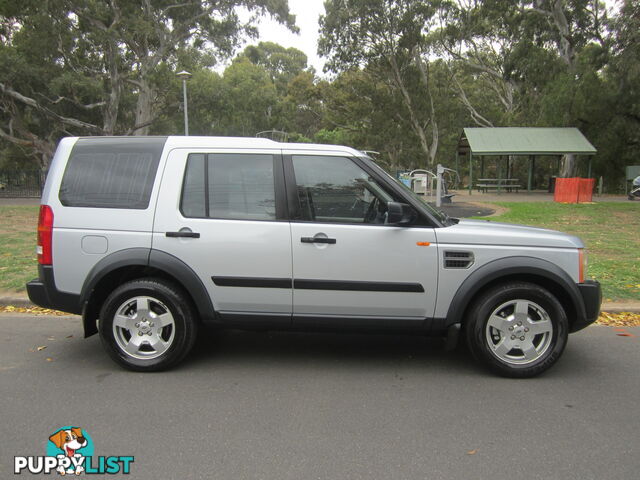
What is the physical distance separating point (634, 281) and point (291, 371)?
5374 millimetres

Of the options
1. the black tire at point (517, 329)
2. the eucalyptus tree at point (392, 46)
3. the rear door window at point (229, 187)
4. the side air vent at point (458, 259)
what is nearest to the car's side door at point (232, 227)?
the rear door window at point (229, 187)

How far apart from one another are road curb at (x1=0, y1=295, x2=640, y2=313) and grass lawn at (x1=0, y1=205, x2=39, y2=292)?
319mm

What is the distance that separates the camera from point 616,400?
11.7 feet

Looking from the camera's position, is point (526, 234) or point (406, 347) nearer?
point (526, 234)

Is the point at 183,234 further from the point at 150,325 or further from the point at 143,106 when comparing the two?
the point at 143,106

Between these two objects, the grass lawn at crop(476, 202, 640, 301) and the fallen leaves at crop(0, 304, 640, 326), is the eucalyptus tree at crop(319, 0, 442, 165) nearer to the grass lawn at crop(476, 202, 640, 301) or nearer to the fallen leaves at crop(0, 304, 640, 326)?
the grass lawn at crop(476, 202, 640, 301)

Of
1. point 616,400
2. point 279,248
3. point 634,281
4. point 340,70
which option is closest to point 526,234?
point 616,400

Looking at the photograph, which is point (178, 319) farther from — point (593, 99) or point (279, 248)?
point (593, 99)

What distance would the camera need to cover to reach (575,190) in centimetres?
1927

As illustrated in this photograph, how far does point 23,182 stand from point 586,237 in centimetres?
2706

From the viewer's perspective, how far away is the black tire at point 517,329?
12.5 ft

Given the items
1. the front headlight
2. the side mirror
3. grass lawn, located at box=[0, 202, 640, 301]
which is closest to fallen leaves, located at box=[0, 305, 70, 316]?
grass lawn, located at box=[0, 202, 640, 301]

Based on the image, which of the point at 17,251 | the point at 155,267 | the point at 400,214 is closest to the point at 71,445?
the point at 155,267

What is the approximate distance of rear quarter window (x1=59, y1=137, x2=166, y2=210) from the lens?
404cm
